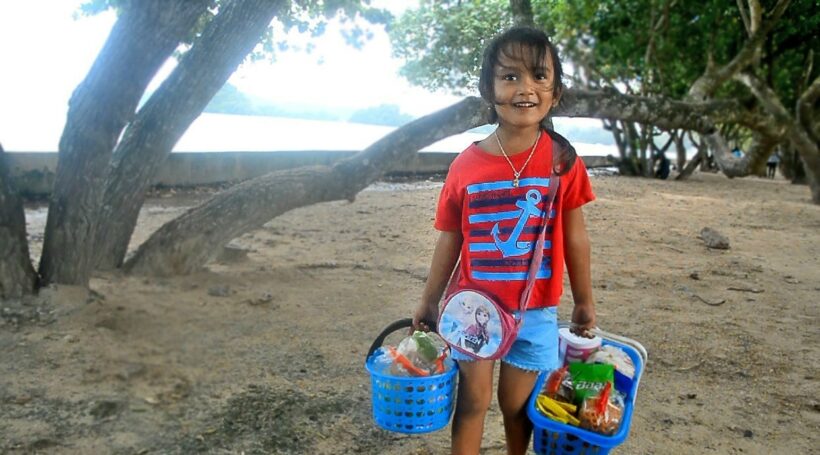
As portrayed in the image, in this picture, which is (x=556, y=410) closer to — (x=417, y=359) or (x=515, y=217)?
(x=417, y=359)

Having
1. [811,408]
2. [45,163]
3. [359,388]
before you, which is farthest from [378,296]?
[45,163]

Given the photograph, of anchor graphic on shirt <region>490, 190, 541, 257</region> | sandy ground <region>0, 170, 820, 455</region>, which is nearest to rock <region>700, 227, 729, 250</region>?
sandy ground <region>0, 170, 820, 455</region>

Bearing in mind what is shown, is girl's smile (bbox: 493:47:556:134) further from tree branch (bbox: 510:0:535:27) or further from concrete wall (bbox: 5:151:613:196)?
concrete wall (bbox: 5:151:613:196)

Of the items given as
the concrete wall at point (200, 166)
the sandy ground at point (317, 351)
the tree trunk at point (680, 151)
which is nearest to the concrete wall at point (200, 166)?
the concrete wall at point (200, 166)

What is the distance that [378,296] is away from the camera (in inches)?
173

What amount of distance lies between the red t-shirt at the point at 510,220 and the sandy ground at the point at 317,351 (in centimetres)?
84

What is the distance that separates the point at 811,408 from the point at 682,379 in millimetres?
524

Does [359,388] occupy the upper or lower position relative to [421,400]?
lower

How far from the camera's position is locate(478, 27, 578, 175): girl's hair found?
1.90m

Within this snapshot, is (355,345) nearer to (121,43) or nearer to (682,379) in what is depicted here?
(682,379)

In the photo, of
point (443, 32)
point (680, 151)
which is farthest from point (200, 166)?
point (680, 151)

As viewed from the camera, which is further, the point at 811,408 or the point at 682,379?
the point at 682,379

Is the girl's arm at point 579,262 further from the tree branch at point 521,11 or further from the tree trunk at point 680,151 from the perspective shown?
the tree trunk at point 680,151

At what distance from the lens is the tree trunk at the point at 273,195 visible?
→ 177 inches
